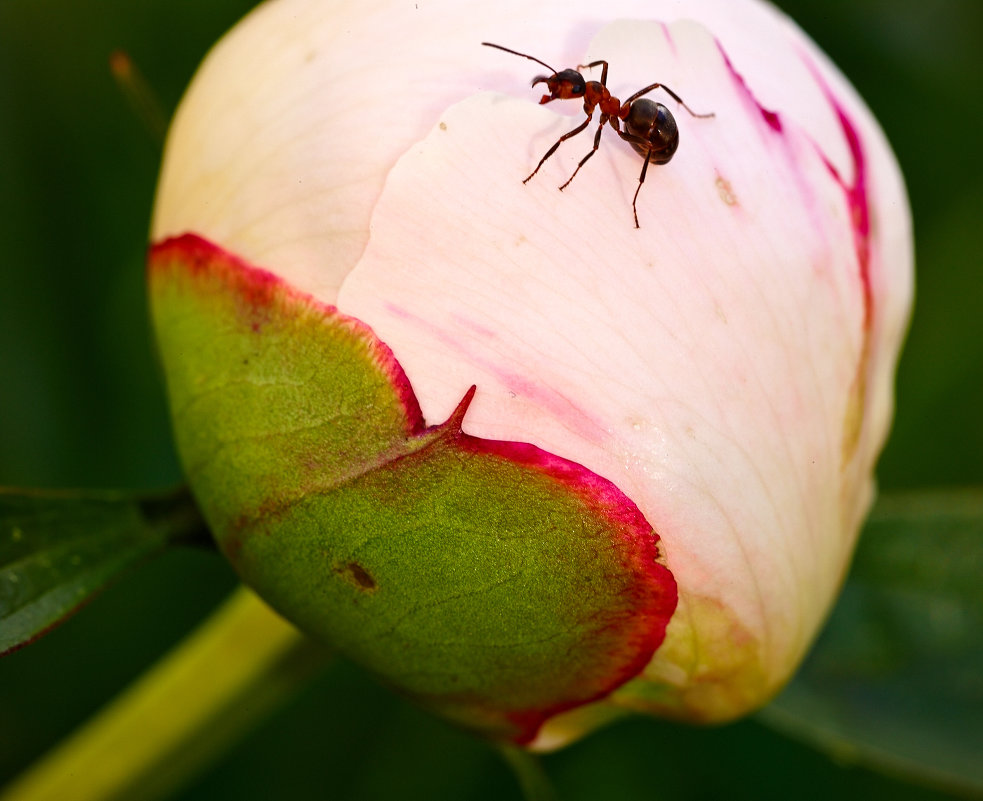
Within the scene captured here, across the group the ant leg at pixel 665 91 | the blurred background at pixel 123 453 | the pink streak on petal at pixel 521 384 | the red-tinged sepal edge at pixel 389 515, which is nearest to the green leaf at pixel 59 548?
the red-tinged sepal edge at pixel 389 515

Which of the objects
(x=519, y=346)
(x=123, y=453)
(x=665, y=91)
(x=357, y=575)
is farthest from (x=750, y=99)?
(x=123, y=453)

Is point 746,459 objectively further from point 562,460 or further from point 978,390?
point 978,390

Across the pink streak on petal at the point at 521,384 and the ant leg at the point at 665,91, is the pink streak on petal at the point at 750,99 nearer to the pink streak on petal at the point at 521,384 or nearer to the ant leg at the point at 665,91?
the ant leg at the point at 665,91

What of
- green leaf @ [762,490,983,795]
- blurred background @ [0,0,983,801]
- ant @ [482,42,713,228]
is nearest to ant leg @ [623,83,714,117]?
ant @ [482,42,713,228]

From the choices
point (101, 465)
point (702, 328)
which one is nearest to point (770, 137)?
point (702, 328)

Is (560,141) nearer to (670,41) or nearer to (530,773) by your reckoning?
(670,41)

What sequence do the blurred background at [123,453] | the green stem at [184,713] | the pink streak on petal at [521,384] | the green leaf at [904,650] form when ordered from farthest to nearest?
the blurred background at [123,453]
the green leaf at [904,650]
the green stem at [184,713]
the pink streak on petal at [521,384]
